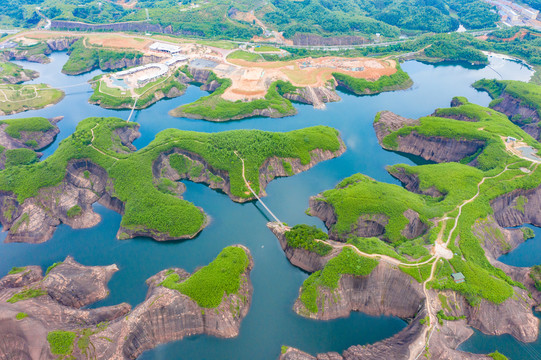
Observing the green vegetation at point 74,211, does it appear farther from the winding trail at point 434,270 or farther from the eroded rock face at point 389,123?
the eroded rock face at point 389,123

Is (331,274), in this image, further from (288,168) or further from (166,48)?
(166,48)

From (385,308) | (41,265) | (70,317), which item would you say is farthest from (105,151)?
(385,308)

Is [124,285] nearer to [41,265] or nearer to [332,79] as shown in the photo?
[41,265]

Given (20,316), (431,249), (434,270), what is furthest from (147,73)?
(434,270)

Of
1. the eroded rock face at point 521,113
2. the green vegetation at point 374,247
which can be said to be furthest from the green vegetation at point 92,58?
the eroded rock face at point 521,113

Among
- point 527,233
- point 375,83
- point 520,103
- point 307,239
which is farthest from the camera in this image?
point 375,83
